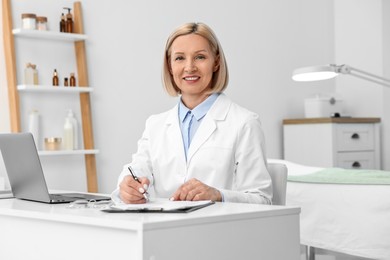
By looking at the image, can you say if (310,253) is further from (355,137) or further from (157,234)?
(355,137)

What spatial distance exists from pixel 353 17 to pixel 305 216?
2929 mm

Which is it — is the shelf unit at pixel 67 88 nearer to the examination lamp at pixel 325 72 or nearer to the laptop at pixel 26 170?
the examination lamp at pixel 325 72

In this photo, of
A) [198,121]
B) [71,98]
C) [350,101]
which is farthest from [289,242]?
[350,101]

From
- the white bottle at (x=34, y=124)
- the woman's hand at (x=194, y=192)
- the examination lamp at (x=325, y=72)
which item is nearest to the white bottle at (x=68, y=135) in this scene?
the white bottle at (x=34, y=124)

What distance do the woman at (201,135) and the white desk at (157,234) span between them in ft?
1.08

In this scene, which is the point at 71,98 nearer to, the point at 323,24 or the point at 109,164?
the point at 109,164

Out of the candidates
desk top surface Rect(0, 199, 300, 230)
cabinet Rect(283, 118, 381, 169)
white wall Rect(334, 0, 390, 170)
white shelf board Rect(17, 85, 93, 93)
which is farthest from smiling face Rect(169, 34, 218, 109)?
white wall Rect(334, 0, 390, 170)

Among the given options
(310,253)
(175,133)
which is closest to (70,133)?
(310,253)

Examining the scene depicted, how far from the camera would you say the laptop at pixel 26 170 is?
1.99 m

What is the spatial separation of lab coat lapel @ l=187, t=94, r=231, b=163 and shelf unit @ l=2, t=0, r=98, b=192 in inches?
73.0

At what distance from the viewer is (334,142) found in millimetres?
5004

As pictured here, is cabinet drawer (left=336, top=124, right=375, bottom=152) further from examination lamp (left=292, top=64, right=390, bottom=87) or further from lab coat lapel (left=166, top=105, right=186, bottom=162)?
lab coat lapel (left=166, top=105, right=186, bottom=162)

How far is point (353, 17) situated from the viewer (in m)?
5.62

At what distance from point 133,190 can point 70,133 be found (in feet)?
7.23
